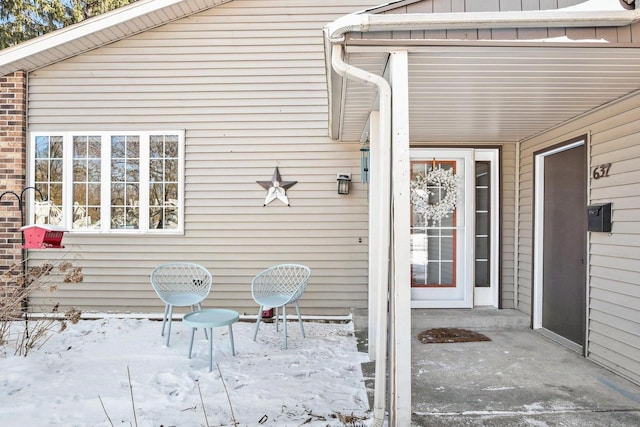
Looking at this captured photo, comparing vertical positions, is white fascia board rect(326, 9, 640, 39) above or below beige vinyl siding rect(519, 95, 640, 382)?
above

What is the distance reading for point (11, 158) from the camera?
5.04 m

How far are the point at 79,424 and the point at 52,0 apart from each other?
10.8m

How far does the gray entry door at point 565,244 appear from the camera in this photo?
12.8 feet

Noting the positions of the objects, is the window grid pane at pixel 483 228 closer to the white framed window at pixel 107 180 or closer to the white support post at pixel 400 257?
the white support post at pixel 400 257

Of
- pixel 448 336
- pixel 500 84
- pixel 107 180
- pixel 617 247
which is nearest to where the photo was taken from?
pixel 500 84

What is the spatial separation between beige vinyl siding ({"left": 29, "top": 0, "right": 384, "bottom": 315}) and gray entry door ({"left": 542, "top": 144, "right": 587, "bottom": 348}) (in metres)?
A: 2.04

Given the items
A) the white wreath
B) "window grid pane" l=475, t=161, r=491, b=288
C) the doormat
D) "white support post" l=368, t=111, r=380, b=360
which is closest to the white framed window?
"white support post" l=368, t=111, r=380, b=360

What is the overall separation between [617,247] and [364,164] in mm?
2513

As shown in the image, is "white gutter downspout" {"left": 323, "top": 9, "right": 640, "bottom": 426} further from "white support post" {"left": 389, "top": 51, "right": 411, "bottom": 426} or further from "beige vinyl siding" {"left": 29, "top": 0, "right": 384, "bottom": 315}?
"beige vinyl siding" {"left": 29, "top": 0, "right": 384, "bottom": 315}

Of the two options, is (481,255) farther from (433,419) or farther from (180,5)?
(180,5)

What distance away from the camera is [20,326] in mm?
4688

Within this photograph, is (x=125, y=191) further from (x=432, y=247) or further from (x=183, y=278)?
(x=432, y=247)

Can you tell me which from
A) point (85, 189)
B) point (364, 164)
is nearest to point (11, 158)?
point (85, 189)

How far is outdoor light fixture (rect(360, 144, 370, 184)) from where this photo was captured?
4.74 meters
